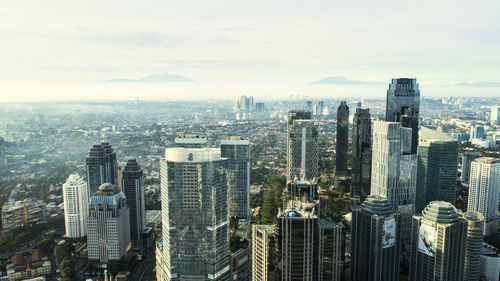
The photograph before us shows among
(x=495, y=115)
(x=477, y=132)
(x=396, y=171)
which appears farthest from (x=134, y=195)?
(x=495, y=115)

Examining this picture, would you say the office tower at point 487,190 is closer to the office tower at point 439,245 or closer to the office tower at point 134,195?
the office tower at point 439,245

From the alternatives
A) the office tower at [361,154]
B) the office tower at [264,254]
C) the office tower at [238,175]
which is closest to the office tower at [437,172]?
the office tower at [361,154]

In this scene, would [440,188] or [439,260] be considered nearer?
[439,260]

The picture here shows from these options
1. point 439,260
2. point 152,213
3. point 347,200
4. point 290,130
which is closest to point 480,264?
point 439,260

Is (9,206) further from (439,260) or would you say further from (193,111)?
(439,260)

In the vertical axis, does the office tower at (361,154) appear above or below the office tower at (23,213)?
above

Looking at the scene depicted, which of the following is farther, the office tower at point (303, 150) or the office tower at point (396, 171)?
the office tower at point (303, 150)
